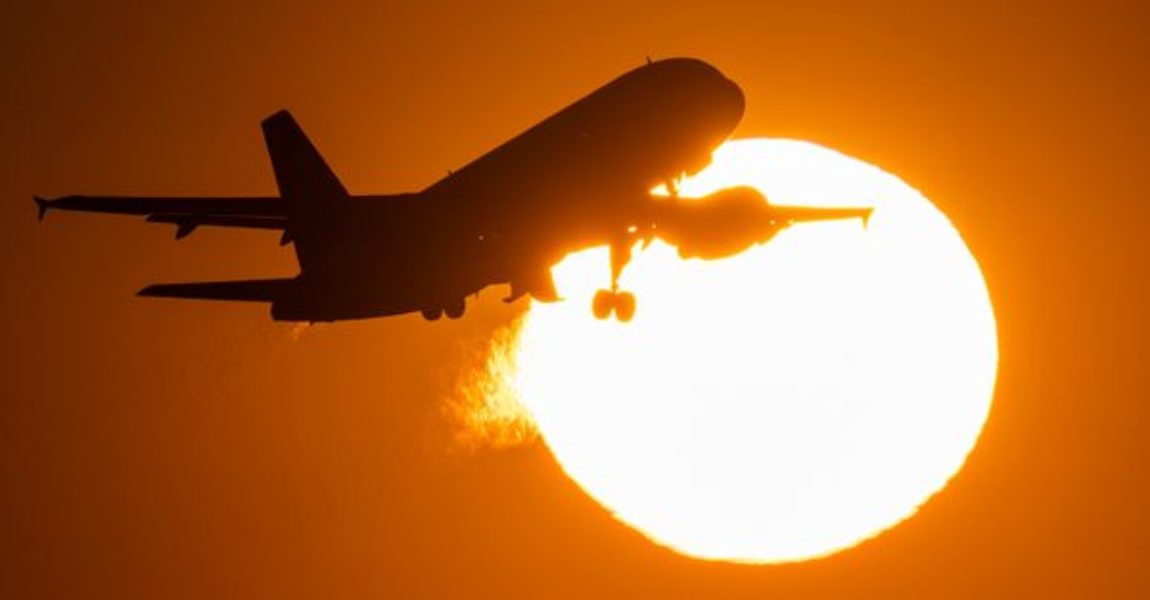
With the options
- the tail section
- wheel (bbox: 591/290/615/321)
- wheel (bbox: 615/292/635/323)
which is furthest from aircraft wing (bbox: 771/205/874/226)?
the tail section

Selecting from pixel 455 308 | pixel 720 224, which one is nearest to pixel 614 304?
pixel 720 224

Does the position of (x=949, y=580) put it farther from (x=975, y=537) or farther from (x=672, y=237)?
(x=672, y=237)

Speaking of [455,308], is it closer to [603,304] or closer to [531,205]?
[603,304]

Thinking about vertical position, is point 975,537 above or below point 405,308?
above

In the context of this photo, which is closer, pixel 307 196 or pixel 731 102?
pixel 731 102

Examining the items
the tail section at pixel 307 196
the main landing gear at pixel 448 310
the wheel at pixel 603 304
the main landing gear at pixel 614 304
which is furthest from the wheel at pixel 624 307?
the tail section at pixel 307 196

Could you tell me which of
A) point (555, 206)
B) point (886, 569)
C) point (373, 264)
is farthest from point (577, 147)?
point (886, 569)
